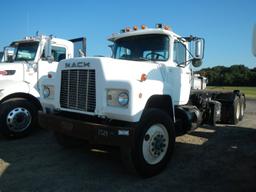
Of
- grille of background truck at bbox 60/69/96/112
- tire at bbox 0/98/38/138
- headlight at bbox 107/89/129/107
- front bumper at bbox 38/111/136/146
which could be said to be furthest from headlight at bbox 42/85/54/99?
tire at bbox 0/98/38/138

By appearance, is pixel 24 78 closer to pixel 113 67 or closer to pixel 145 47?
pixel 145 47

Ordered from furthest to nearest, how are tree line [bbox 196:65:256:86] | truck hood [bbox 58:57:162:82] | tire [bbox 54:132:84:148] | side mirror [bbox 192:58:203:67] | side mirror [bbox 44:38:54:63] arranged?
tree line [bbox 196:65:256:86] < side mirror [bbox 44:38:54:63] < tire [bbox 54:132:84:148] < side mirror [bbox 192:58:203:67] < truck hood [bbox 58:57:162:82]

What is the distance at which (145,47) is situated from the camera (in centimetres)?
538

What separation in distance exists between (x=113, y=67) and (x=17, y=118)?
141 inches

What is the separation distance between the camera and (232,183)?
391 centimetres

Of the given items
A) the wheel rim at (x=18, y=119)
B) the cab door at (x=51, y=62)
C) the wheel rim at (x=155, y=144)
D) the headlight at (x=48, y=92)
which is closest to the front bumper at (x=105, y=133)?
the wheel rim at (x=155, y=144)

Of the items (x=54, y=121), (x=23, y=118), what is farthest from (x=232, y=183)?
(x=23, y=118)

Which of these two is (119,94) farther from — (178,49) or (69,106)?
(178,49)

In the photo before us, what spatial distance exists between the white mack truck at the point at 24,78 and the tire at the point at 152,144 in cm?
366

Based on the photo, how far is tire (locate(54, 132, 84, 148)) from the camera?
548 cm

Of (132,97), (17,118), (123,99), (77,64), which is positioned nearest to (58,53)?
(17,118)

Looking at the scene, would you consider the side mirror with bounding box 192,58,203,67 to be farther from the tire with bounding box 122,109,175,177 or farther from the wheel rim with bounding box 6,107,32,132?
the wheel rim with bounding box 6,107,32,132

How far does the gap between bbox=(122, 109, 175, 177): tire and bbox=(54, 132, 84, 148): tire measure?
1979 millimetres

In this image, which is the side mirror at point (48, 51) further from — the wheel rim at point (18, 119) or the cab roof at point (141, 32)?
the cab roof at point (141, 32)
